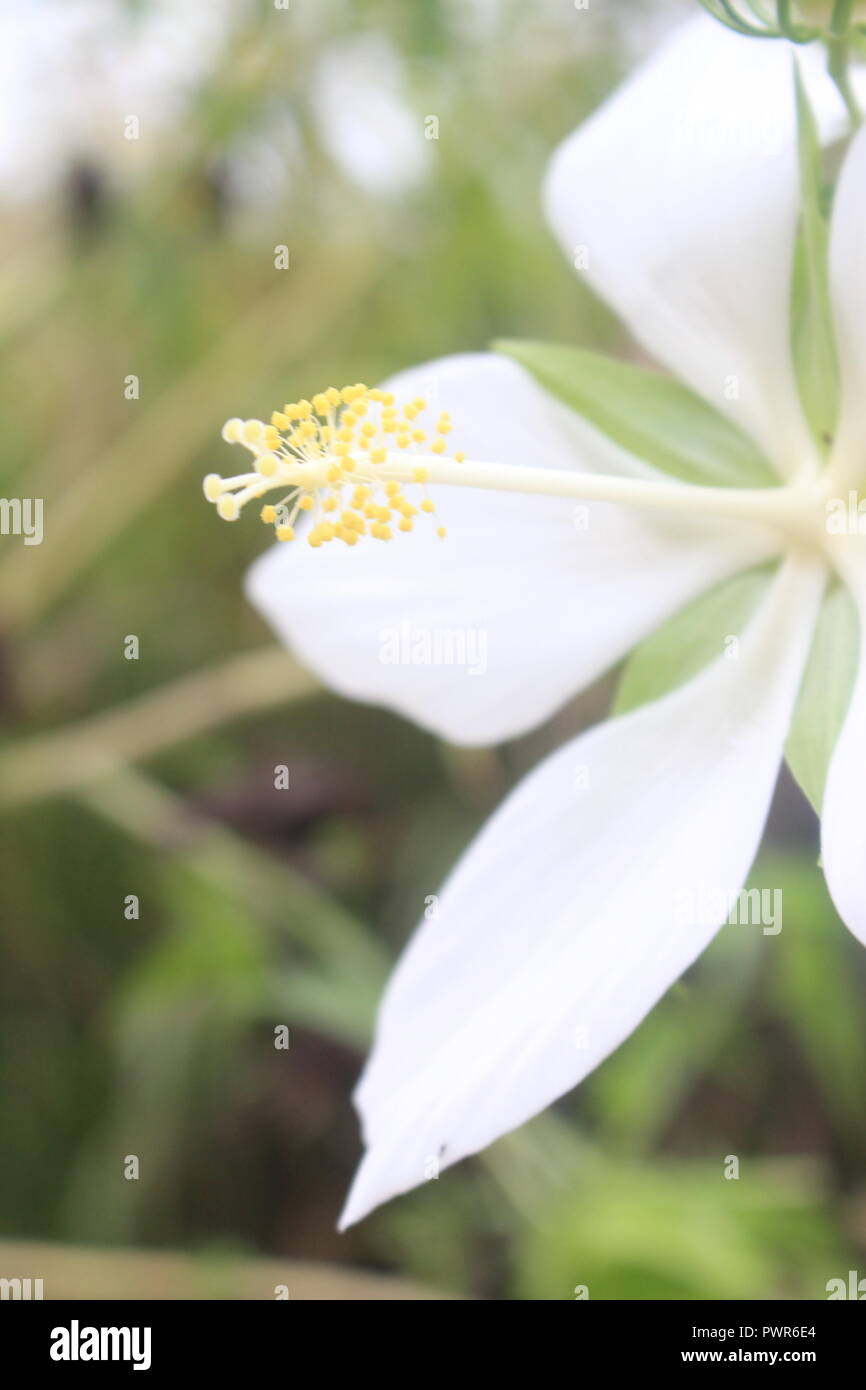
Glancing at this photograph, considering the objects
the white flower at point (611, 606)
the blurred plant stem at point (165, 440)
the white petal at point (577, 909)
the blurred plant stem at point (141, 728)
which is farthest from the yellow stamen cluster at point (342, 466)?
the blurred plant stem at point (165, 440)

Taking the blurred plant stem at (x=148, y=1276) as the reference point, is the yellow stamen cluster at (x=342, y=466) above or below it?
above

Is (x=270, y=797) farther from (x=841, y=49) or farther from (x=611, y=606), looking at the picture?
(x=841, y=49)

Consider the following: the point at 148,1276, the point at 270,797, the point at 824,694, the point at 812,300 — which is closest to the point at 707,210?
the point at 812,300

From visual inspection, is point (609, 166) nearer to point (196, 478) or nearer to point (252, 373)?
point (252, 373)

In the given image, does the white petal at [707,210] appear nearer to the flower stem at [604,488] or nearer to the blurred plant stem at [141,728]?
the flower stem at [604,488]

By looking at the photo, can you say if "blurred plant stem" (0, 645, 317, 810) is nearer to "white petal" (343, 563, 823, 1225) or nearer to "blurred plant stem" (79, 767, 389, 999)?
"blurred plant stem" (79, 767, 389, 999)

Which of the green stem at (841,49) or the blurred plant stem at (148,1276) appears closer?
the green stem at (841,49)

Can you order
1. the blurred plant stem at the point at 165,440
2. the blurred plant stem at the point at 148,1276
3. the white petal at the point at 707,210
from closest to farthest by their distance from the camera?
the white petal at the point at 707,210, the blurred plant stem at the point at 148,1276, the blurred plant stem at the point at 165,440
